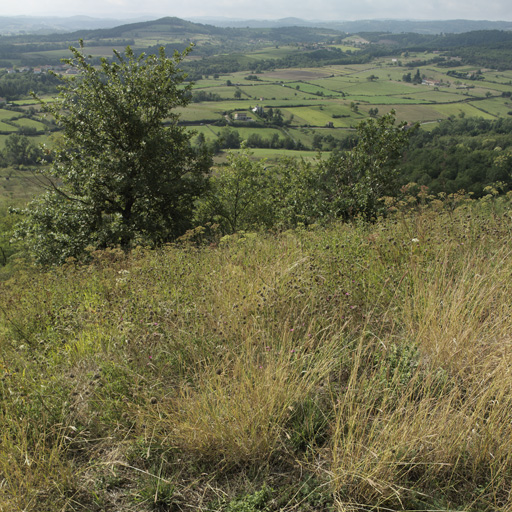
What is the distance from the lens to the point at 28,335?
4.63 meters

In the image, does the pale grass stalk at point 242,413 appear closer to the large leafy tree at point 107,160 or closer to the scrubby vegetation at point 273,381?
the scrubby vegetation at point 273,381

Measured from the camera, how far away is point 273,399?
2.62 metres

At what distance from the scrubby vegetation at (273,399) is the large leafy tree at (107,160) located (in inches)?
381

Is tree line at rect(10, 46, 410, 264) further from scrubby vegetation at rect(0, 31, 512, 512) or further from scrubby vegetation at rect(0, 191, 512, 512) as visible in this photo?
scrubby vegetation at rect(0, 191, 512, 512)

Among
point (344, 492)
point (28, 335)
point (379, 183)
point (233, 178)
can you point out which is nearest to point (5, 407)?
point (28, 335)

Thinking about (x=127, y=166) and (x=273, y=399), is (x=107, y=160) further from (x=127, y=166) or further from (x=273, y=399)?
(x=273, y=399)

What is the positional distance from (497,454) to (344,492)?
102 centimetres

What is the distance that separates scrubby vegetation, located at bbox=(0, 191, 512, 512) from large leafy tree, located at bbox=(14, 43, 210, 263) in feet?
31.7

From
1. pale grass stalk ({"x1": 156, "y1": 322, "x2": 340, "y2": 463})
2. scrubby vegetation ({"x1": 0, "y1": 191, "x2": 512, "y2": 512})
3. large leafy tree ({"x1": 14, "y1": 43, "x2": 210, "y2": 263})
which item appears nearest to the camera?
scrubby vegetation ({"x1": 0, "y1": 191, "x2": 512, "y2": 512})

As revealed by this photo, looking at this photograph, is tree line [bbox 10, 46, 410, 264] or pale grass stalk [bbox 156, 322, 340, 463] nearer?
pale grass stalk [bbox 156, 322, 340, 463]

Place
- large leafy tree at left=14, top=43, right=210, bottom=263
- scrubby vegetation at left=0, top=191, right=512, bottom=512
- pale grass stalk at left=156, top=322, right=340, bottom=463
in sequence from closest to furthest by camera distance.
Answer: scrubby vegetation at left=0, top=191, right=512, bottom=512
pale grass stalk at left=156, top=322, right=340, bottom=463
large leafy tree at left=14, top=43, right=210, bottom=263

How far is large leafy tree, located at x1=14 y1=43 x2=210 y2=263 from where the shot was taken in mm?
13211

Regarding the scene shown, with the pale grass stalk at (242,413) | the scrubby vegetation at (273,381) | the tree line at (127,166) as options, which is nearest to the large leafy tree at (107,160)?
the tree line at (127,166)

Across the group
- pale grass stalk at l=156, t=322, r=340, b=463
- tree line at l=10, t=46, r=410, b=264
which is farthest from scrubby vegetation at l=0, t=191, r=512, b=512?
tree line at l=10, t=46, r=410, b=264
